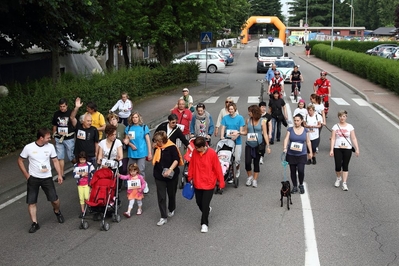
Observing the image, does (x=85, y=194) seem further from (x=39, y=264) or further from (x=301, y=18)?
(x=301, y=18)

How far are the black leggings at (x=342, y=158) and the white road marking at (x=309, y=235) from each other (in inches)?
40.9

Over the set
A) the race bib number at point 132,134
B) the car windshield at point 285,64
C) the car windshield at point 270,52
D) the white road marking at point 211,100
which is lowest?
the white road marking at point 211,100

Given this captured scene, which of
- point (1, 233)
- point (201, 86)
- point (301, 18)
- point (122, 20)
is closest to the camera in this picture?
point (1, 233)

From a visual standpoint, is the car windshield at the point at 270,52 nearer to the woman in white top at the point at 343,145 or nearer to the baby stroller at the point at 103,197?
the woman in white top at the point at 343,145

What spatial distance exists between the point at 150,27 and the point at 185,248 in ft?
75.3

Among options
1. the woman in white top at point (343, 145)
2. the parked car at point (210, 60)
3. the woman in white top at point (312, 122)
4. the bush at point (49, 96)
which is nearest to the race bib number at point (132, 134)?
the woman in white top at point (343, 145)

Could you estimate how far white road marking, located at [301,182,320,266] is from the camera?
7313 mm

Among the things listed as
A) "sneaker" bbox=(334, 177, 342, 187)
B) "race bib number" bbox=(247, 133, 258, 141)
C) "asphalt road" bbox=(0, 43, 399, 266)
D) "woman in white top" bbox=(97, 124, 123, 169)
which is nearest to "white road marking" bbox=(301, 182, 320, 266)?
"asphalt road" bbox=(0, 43, 399, 266)

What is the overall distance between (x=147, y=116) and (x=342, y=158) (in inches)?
423

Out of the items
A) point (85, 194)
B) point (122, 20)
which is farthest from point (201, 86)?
point (85, 194)

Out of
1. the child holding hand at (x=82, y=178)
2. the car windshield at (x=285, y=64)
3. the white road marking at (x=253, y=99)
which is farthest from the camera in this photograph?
the car windshield at (x=285, y=64)

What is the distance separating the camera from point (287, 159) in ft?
34.7

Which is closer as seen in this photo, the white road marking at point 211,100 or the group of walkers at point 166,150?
the group of walkers at point 166,150

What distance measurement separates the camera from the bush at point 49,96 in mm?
13703
